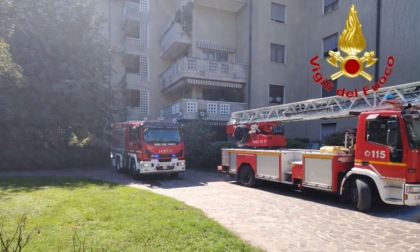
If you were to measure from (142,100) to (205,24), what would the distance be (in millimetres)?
7666

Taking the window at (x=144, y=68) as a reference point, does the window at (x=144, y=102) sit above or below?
below

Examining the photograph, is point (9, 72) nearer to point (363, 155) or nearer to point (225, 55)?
point (363, 155)

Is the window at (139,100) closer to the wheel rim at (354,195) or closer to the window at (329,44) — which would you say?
the window at (329,44)

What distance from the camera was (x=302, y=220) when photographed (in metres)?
7.05

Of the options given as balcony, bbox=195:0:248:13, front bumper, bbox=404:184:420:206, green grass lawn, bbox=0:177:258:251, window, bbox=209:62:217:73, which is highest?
balcony, bbox=195:0:248:13

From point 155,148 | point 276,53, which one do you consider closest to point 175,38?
point 276,53

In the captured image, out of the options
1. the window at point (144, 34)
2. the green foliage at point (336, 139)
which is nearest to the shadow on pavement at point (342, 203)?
the green foliage at point (336, 139)

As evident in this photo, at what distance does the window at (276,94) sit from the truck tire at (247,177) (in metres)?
10.3

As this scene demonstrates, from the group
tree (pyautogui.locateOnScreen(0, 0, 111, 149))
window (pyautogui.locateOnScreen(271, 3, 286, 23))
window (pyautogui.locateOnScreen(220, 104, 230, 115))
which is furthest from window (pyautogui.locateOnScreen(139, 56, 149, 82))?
window (pyautogui.locateOnScreen(271, 3, 286, 23))

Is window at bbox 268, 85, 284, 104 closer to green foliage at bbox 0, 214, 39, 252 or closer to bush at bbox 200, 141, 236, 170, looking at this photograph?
bush at bbox 200, 141, 236, 170

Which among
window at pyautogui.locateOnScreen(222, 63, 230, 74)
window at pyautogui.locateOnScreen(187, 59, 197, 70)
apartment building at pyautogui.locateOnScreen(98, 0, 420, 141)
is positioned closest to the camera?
window at pyautogui.locateOnScreen(187, 59, 197, 70)

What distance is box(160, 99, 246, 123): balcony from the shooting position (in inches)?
751

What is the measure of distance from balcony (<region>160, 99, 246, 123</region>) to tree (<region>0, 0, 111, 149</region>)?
4.41 metres

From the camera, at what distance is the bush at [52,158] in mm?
16156
